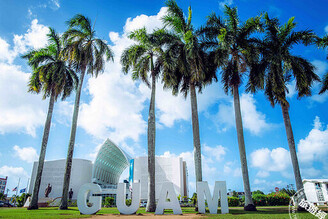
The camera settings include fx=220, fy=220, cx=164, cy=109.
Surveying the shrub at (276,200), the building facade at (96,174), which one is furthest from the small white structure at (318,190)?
the building facade at (96,174)

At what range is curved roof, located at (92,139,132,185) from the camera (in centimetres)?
5837

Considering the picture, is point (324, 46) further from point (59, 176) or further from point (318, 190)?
point (59, 176)

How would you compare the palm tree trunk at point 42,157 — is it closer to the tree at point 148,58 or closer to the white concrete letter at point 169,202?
the tree at point 148,58

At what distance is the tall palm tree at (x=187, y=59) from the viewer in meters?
16.6

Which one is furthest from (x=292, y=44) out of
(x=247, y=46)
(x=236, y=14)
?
(x=236, y=14)

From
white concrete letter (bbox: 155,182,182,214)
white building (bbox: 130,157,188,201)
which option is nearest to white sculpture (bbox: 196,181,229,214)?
white concrete letter (bbox: 155,182,182,214)

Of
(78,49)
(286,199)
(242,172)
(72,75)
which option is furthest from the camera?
(286,199)

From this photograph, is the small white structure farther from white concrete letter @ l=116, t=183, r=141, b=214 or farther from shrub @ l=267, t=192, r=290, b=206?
white concrete letter @ l=116, t=183, r=141, b=214

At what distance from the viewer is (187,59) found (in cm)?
1708

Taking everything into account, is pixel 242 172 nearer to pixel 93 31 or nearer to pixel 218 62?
pixel 218 62

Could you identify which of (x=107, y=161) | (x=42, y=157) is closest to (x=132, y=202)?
(x=42, y=157)

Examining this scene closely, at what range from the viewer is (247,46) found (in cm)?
1722

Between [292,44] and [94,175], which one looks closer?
[292,44]

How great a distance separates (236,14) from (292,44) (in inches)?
193
